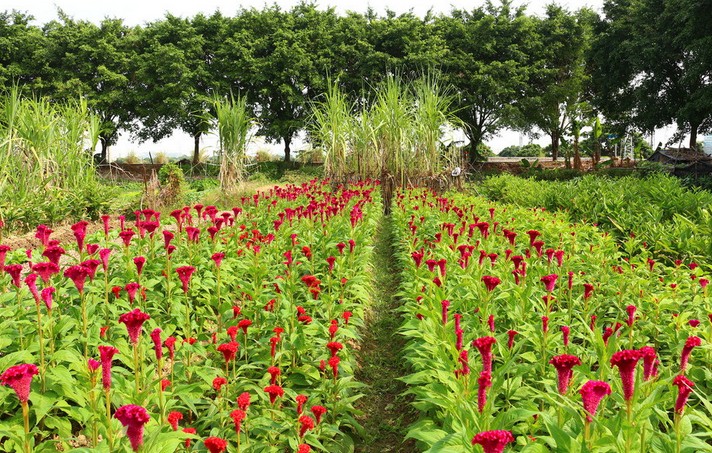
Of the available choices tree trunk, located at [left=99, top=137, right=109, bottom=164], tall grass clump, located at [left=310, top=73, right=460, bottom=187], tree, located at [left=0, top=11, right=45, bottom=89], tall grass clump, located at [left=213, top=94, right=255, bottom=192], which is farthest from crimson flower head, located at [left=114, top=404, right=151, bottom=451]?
tree trunk, located at [left=99, top=137, right=109, bottom=164]

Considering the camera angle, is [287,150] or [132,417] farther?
[287,150]

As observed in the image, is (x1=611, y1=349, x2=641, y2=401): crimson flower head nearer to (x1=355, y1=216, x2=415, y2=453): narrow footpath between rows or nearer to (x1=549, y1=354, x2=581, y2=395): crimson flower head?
(x1=549, y1=354, x2=581, y2=395): crimson flower head

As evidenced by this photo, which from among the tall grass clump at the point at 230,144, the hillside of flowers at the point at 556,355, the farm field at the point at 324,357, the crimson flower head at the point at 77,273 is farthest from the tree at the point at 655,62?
the crimson flower head at the point at 77,273

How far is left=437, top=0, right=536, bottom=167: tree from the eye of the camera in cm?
2697

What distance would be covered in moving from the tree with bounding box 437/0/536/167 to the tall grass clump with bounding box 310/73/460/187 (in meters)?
16.1

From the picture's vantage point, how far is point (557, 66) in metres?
29.2

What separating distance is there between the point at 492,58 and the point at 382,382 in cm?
2833

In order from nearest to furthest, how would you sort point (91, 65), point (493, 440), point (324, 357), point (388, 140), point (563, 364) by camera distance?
point (493, 440) < point (563, 364) < point (324, 357) < point (388, 140) < point (91, 65)

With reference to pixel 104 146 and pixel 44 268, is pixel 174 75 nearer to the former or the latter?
pixel 104 146

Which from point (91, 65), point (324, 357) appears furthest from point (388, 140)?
point (91, 65)

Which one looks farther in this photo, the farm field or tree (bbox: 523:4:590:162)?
tree (bbox: 523:4:590:162)

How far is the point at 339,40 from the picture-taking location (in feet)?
93.3

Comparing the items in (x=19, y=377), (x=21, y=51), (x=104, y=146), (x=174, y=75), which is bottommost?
(x=19, y=377)

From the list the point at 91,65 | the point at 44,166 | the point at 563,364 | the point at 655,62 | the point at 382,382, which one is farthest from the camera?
the point at 91,65
